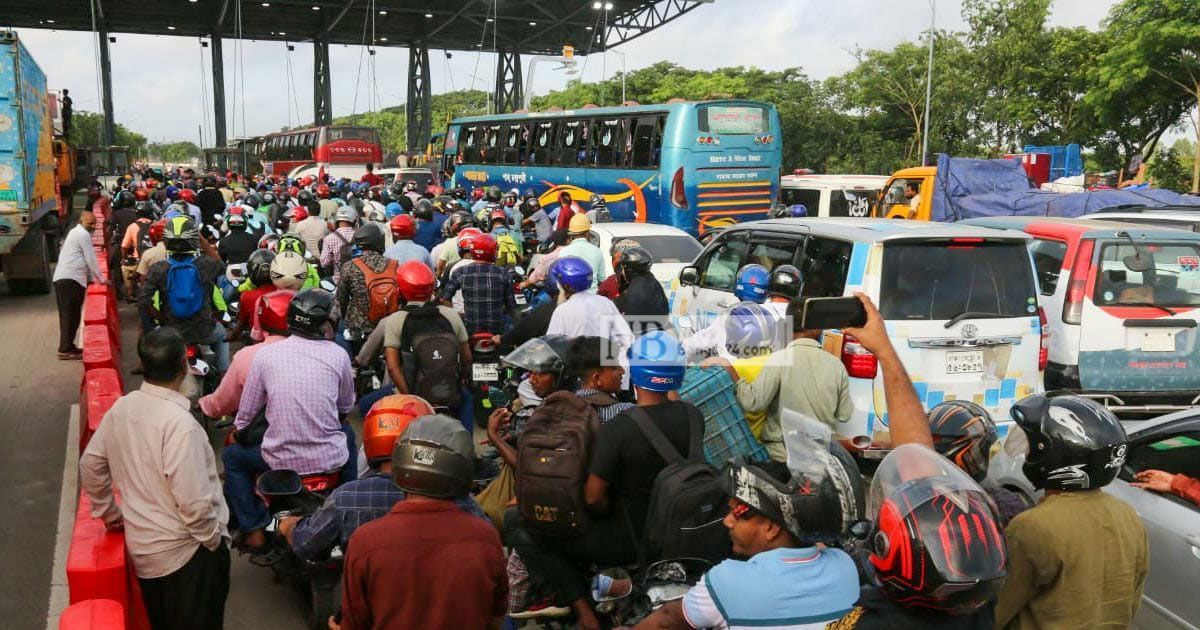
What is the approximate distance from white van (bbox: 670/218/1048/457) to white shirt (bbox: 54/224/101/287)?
8.13m

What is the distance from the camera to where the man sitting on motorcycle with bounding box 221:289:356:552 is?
180 inches

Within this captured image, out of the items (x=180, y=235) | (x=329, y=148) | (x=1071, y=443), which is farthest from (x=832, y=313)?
(x=329, y=148)

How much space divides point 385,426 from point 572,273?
2699mm

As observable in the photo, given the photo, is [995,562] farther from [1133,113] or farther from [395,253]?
[1133,113]

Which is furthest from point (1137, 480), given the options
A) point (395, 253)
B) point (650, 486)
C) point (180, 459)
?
point (395, 253)

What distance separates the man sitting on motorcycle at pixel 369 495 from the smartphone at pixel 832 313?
1728 millimetres

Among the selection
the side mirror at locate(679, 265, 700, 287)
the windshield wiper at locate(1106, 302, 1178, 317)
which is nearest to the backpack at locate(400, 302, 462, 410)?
the side mirror at locate(679, 265, 700, 287)

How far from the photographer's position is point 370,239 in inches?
299

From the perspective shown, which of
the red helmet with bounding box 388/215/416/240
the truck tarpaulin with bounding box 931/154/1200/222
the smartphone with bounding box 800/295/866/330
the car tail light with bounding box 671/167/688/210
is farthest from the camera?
the car tail light with bounding box 671/167/688/210

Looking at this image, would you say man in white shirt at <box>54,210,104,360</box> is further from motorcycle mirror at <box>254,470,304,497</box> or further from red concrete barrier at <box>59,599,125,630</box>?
red concrete barrier at <box>59,599,125,630</box>

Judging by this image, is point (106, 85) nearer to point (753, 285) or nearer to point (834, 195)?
point (834, 195)

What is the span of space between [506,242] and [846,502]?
8.02m

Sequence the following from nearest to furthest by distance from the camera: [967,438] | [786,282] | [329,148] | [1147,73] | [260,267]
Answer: [967,438], [786,282], [260,267], [1147,73], [329,148]

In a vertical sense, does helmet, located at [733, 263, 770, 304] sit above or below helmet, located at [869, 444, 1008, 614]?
above
